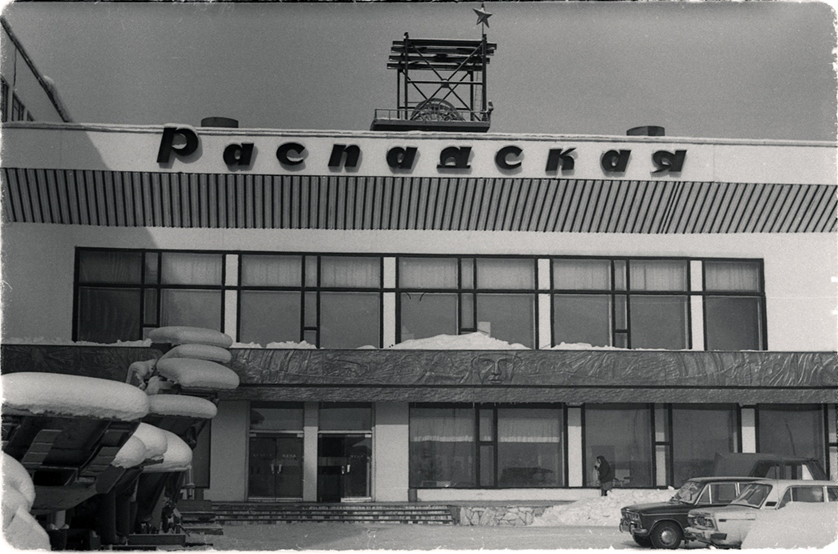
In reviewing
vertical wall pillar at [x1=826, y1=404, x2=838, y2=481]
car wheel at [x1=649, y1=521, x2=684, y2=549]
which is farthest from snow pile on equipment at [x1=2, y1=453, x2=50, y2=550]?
vertical wall pillar at [x1=826, y1=404, x2=838, y2=481]

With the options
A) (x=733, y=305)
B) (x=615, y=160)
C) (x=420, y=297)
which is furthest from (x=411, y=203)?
(x=733, y=305)

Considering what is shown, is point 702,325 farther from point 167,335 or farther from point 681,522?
point 167,335

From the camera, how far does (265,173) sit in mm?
33188

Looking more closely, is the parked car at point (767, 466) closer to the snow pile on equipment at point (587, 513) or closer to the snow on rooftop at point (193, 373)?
the snow pile on equipment at point (587, 513)

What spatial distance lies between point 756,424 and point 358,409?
1132 cm

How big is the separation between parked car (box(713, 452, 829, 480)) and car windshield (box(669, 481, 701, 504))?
652cm

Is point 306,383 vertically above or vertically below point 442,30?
below

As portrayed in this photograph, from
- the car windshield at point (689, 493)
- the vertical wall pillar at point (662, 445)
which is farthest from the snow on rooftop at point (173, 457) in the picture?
the vertical wall pillar at point (662, 445)

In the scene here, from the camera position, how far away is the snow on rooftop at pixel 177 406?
17.5 metres

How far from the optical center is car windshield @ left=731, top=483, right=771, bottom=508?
2181 centimetres

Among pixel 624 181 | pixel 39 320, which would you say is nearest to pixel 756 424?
pixel 624 181

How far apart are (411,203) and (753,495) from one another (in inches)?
578

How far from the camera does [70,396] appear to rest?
34.1 ft

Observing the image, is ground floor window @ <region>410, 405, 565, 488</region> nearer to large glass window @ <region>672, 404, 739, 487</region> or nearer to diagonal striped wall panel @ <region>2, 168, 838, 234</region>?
large glass window @ <region>672, 404, 739, 487</region>
